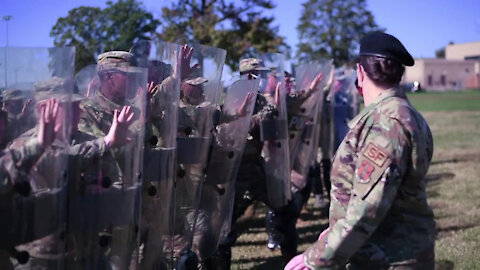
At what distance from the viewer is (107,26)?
24.3 m

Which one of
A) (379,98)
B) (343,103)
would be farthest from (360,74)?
(343,103)

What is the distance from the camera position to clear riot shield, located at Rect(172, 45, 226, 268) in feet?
12.8

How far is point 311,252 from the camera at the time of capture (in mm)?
2355

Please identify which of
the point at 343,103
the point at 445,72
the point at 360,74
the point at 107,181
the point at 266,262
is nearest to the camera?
the point at 360,74

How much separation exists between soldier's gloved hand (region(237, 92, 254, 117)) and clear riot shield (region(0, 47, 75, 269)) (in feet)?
6.19

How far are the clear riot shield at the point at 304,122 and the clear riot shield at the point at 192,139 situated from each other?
254 centimetres

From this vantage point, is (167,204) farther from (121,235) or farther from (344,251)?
(344,251)

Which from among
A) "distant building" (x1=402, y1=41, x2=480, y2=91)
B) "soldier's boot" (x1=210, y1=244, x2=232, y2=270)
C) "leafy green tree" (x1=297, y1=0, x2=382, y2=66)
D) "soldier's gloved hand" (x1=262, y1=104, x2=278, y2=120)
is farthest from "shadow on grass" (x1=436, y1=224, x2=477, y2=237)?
"distant building" (x1=402, y1=41, x2=480, y2=91)

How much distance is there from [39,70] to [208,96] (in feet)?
5.40

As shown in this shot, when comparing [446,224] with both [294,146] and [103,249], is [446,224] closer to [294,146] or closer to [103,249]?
[294,146]

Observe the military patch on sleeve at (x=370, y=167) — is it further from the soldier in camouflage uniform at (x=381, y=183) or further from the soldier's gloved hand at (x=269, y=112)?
the soldier's gloved hand at (x=269, y=112)

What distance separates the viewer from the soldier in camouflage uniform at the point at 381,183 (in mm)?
2229

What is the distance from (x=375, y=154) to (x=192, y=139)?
190 cm

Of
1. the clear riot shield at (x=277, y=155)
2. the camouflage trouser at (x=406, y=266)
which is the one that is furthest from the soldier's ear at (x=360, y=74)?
the clear riot shield at (x=277, y=155)
